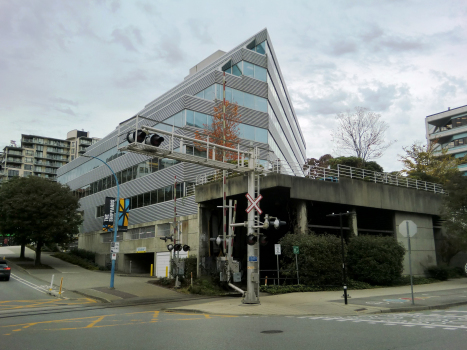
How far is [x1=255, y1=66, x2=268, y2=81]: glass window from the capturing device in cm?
4209

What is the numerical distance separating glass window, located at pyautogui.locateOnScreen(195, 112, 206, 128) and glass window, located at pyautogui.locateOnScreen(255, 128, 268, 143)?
5.58 meters

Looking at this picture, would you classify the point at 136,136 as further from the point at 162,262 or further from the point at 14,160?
the point at 14,160

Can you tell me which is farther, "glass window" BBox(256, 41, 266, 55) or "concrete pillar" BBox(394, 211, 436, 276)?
"glass window" BBox(256, 41, 266, 55)

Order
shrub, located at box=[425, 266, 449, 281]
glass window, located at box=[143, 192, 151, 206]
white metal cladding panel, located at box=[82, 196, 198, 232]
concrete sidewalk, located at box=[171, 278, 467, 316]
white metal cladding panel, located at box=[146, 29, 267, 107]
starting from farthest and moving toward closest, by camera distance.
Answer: white metal cladding panel, located at box=[146, 29, 267, 107] → glass window, located at box=[143, 192, 151, 206] → white metal cladding panel, located at box=[82, 196, 198, 232] → shrub, located at box=[425, 266, 449, 281] → concrete sidewalk, located at box=[171, 278, 467, 316]

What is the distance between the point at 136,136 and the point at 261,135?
1081 inches

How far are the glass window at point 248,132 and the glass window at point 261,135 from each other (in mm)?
495

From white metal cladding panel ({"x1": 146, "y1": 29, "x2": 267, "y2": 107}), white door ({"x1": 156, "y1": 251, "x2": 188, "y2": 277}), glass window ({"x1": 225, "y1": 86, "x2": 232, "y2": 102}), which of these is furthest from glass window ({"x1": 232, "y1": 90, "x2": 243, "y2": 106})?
white door ({"x1": 156, "y1": 251, "x2": 188, "y2": 277})

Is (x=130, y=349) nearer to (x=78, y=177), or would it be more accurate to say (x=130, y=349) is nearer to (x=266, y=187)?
(x=266, y=187)

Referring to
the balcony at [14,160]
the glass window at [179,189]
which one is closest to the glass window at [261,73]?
Result: the glass window at [179,189]

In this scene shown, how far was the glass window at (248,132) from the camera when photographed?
1547 inches

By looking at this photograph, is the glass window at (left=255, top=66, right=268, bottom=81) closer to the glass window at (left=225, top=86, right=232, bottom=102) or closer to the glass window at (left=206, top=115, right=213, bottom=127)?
the glass window at (left=225, top=86, right=232, bottom=102)

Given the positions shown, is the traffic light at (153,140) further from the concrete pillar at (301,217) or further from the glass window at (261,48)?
the glass window at (261,48)

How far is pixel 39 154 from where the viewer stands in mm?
139125

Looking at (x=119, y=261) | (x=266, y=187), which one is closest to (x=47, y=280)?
(x=119, y=261)
